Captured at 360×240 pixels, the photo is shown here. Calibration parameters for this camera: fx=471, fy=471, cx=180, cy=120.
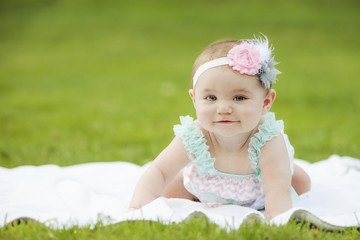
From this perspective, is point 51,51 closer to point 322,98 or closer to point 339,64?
point 339,64

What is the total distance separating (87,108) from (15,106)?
107cm

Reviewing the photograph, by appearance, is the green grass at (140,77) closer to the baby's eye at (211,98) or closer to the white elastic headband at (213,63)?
the baby's eye at (211,98)

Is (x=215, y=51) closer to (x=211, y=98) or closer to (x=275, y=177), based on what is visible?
(x=211, y=98)

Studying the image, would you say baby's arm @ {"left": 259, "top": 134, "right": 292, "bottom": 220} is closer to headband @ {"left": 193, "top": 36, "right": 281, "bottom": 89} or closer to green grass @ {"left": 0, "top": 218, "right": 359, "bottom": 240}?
green grass @ {"left": 0, "top": 218, "right": 359, "bottom": 240}

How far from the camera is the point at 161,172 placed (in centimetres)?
266

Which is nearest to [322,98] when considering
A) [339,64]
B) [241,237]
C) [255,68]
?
[339,64]

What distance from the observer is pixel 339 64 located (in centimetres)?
1202

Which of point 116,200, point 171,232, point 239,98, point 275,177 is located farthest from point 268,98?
point 116,200

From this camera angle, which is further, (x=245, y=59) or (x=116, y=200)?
(x=116, y=200)

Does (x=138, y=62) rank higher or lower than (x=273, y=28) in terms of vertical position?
lower

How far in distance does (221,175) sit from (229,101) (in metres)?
0.48

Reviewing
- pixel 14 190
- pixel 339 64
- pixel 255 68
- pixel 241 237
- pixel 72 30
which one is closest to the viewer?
pixel 241 237

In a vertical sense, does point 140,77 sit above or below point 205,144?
above

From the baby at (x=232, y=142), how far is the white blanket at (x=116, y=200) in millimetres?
127
